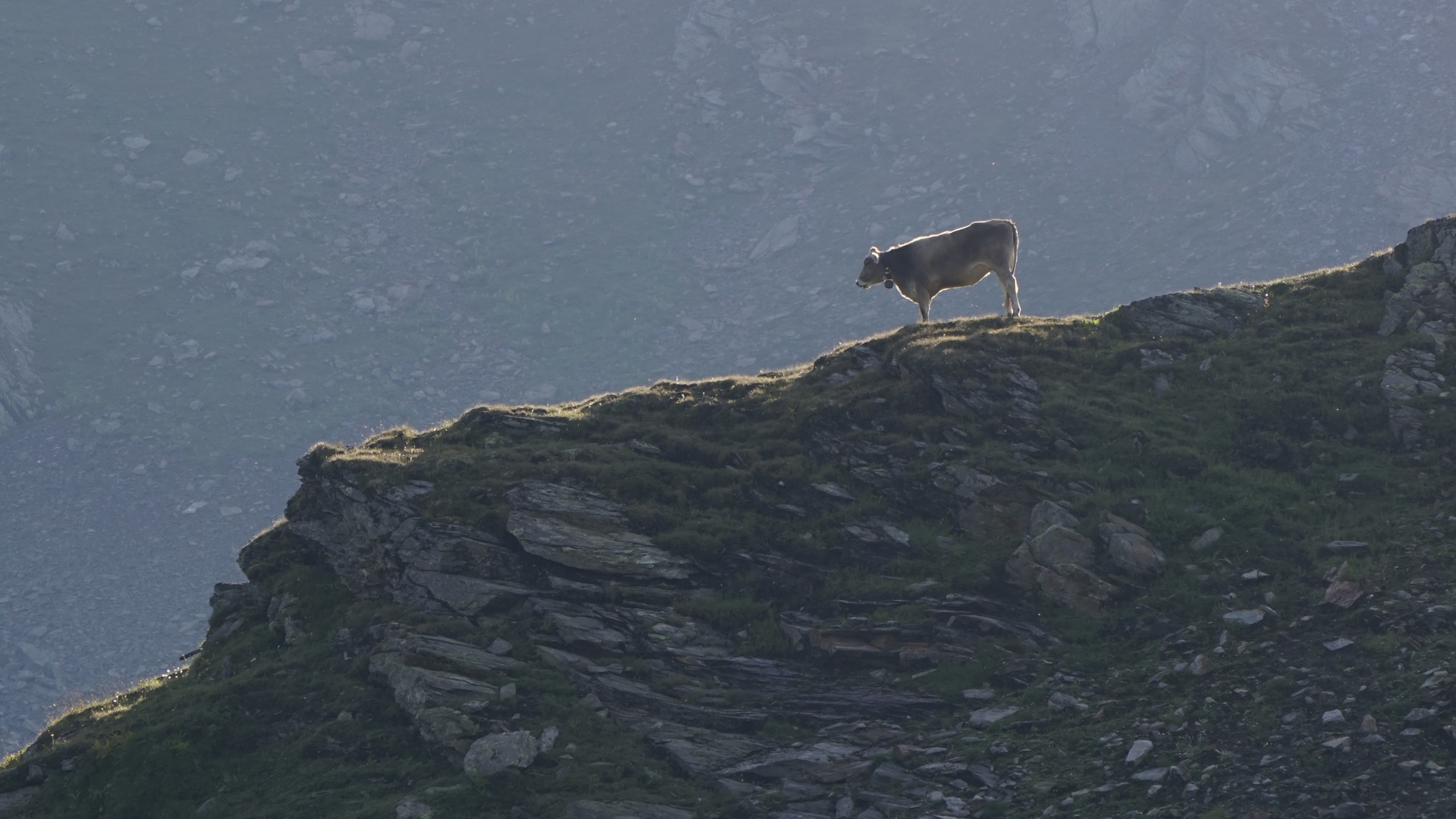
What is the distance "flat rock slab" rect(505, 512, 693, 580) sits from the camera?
18000mm

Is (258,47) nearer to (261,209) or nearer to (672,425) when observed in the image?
(261,209)

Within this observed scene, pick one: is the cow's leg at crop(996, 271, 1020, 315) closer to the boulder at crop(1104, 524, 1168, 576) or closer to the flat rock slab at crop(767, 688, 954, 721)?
the boulder at crop(1104, 524, 1168, 576)

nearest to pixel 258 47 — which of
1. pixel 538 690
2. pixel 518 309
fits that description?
pixel 518 309

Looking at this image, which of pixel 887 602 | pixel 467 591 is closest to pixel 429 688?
pixel 467 591

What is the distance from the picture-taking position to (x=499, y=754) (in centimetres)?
1473

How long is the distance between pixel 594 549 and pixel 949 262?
10954 mm

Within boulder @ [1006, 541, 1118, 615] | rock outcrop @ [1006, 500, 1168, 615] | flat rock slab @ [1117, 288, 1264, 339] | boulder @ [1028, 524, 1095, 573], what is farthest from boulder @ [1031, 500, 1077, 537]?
flat rock slab @ [1117, 288, 1264, 339]

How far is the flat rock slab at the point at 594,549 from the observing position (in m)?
18.0

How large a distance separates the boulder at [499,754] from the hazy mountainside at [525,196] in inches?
2204

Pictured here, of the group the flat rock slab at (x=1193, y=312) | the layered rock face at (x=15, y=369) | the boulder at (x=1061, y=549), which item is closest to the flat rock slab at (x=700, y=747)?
the boulder at (x=1061, y=549)

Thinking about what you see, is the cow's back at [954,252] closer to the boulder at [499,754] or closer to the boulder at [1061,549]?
the boulder at [1061,549]

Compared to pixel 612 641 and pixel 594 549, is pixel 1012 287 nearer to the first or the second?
pixel 594 549

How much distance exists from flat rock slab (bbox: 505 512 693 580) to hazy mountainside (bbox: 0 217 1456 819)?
0.22ft

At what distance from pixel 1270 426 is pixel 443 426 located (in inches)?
536
